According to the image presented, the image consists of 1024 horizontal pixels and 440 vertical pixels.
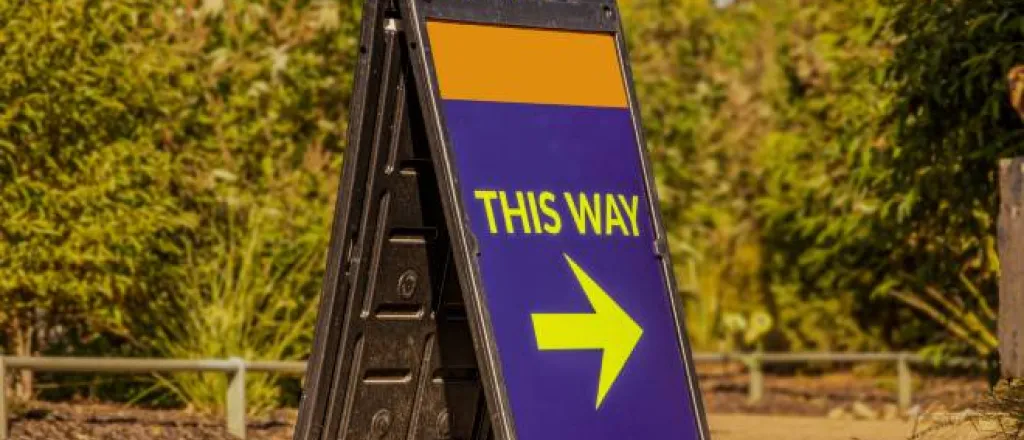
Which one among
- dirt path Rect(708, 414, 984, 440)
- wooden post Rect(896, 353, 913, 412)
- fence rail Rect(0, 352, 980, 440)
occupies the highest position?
fence rail Rect(0, 352, 980, 440)

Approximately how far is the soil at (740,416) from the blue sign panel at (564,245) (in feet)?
7.62

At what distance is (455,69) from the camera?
328 inches

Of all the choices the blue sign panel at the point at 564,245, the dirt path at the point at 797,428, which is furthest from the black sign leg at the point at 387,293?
the dirt path at the point at 797,428

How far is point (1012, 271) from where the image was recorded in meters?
10.2

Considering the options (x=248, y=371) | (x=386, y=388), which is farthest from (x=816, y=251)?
(x=386, y=388)

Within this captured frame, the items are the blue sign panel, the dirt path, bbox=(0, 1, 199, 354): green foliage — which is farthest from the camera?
the dirt path

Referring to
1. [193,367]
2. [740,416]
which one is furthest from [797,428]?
[193,367]

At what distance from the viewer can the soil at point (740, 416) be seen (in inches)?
481

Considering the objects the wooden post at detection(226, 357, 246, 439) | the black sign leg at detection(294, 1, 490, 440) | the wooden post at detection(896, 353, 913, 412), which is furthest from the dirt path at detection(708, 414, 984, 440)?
the black sign leg at detection(294, 1, 490, 440)

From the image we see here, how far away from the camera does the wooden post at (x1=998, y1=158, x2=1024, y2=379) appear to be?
10.2 m

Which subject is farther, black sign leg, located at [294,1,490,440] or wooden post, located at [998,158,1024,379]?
wooden post, located at [998,158,1024,379]

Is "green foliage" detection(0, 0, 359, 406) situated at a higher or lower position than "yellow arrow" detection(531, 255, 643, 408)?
higher

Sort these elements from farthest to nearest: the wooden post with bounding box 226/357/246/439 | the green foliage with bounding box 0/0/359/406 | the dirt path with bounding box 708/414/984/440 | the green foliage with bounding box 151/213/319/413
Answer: the dirt path with bounding box 708/414/984/440, the green foliage with bounding box 151/213/319/413, the green foliage with bounding box 0/0/359/406, the wooden post with bounding box 226/357/246/439

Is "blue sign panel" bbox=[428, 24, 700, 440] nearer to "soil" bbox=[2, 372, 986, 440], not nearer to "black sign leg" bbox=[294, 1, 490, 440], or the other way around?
"black sign leg" bbox=[294, 1, 490, 440]
